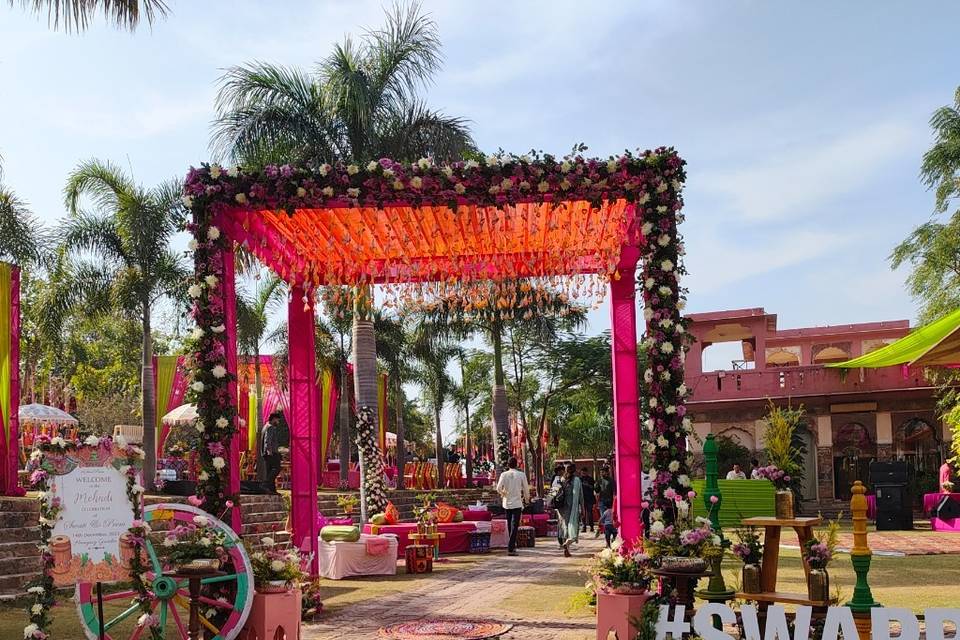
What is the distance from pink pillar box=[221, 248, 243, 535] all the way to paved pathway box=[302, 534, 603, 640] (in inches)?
51.4

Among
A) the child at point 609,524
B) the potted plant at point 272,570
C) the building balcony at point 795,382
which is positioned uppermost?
the building balcony at point 795,382

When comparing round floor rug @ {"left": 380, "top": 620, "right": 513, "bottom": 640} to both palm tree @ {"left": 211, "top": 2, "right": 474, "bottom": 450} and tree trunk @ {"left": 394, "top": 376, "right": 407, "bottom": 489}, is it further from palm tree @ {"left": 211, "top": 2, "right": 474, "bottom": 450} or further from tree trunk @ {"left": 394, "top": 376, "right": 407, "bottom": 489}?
tree trunk @ {"left": 394, "top": 376, "right": 407, "bottom": 489}

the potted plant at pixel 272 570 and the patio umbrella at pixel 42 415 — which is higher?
the patio umbrella at pixel 42 415

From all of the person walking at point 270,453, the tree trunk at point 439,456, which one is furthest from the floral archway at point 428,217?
the tree trunk at point 439,456

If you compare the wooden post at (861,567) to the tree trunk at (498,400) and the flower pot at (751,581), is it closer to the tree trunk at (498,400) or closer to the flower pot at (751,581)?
the flower pot at (751,581)

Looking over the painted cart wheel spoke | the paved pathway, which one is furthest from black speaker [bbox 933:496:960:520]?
the painted cart wheel spoke

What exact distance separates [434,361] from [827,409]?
512 inches

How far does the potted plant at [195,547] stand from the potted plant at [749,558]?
13.2 feet

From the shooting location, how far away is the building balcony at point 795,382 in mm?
29328

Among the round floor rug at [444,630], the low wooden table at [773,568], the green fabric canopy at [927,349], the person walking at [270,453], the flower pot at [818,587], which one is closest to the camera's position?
the flower pot at [818,587]

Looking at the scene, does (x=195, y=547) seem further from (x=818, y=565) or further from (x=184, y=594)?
(x=818, y=565)

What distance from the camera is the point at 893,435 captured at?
2980cm

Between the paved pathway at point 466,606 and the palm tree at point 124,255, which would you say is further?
the palm tree at point 124,255

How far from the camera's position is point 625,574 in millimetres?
7934
